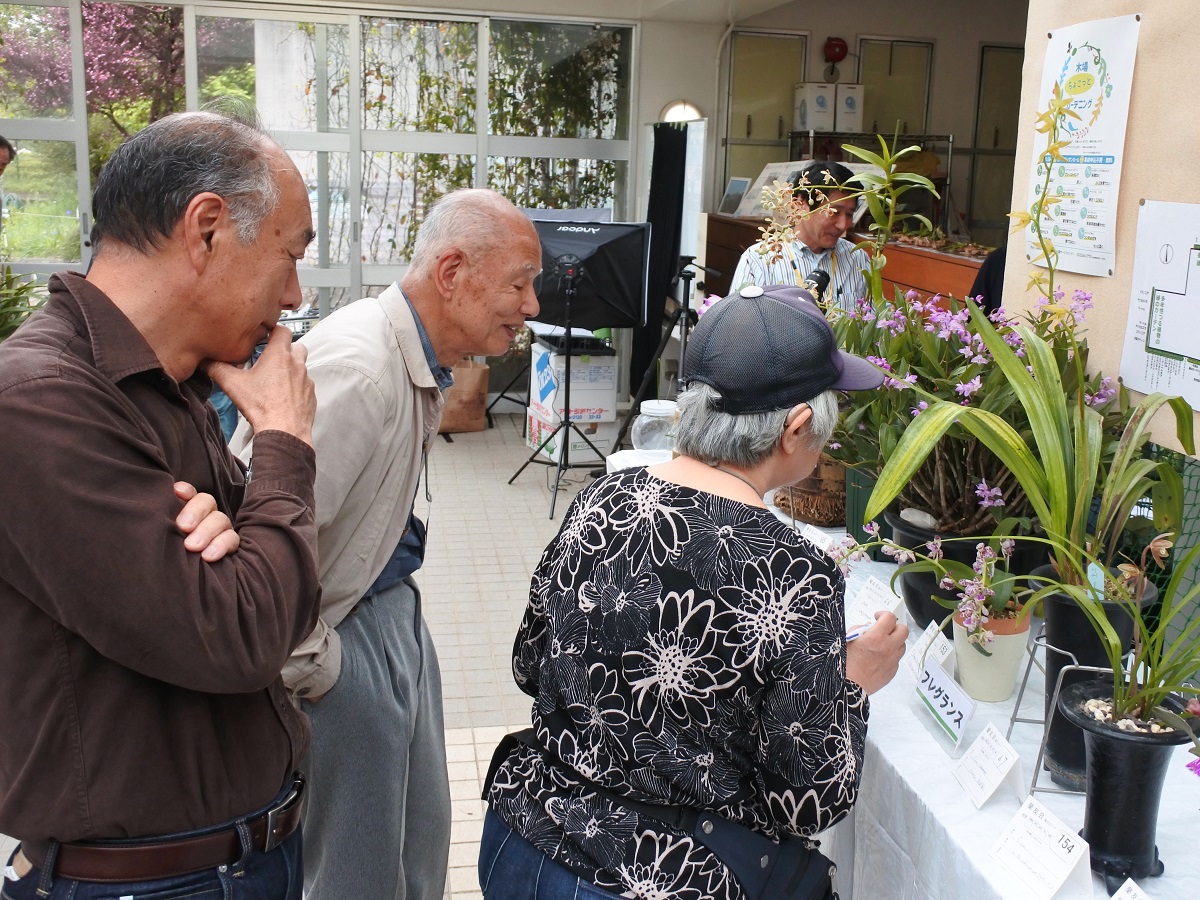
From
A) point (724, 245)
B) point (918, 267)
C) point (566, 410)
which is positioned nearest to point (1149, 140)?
point (918, 267)

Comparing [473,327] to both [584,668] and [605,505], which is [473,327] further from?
[584,668]

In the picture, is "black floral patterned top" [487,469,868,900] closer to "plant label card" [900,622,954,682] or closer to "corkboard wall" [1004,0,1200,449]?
"plant label card" [900,622,954,682]

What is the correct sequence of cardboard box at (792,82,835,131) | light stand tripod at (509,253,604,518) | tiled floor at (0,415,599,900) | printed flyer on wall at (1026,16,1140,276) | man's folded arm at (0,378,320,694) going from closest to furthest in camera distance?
man's folded arm at (0,378,320,694)
printed flyer on wall at (1026,16,1140,276)
tiled floor at (0,415,599,900)
light stand tripod at (509,253,604,518)
cardboard box at (792,82,835,131)

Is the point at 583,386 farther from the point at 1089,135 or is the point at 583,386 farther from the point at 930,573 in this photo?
the point at 930,573

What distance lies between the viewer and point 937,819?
1504 mm

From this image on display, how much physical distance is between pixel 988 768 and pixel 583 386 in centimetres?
529

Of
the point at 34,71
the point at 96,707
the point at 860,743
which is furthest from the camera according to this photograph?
the point at 34,71

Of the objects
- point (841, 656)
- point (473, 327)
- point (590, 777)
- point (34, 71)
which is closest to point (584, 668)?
point (590, 777)

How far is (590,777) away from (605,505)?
1.12 ft

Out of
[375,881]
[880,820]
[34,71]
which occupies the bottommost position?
[375,881]

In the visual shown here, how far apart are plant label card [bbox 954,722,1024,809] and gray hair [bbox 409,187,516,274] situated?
1.19m

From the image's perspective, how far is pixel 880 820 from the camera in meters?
1.69

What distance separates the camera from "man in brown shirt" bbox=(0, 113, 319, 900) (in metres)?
1.06


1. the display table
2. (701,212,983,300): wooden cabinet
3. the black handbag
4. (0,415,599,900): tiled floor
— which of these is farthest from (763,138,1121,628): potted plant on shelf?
(701,212,983,300): wooden cabinet
